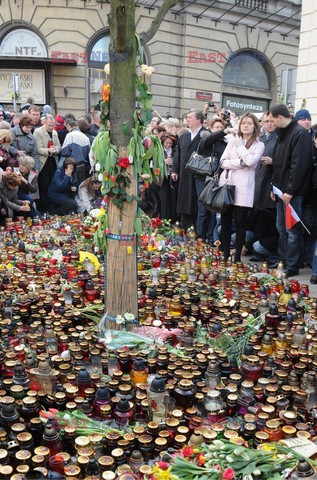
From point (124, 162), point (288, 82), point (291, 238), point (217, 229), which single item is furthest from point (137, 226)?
point (288, 82)

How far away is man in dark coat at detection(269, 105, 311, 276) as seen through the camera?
5758 mm

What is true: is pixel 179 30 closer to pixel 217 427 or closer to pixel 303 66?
pixel 303 66

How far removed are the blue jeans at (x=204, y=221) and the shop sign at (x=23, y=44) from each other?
46.4 ft

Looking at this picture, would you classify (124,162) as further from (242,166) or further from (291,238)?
(291,238)

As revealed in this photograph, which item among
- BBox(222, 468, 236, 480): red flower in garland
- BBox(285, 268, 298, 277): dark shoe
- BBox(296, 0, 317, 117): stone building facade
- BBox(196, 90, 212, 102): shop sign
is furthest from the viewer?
BBox(196, 90, 212, 102): shop sign

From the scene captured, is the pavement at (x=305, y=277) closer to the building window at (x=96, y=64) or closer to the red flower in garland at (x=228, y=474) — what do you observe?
the red flower in garland at (x=228, y=474)

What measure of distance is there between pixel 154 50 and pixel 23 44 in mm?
4965

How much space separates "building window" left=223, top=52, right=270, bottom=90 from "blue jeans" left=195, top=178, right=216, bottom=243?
1563 cm

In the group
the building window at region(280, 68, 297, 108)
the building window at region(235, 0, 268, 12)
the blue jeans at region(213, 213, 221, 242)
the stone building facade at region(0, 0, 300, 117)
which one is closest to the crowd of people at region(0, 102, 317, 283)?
the blue jeans at region(213, 213, 221, 242)

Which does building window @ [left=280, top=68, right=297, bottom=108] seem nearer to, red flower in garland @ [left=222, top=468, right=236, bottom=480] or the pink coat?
the pink coat

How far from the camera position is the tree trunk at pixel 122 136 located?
3.31m

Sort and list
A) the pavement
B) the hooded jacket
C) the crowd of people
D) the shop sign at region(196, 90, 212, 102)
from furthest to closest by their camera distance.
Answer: the shop sign at region(196, 90, 212, 102)
the crowd of people
the hooded jacket
the pavement

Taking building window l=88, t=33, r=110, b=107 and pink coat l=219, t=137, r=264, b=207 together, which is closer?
pink coat l=219, t=137, r=264, b=207

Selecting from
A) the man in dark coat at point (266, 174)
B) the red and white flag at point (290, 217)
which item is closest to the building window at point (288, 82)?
the man in dark coat at point (266, 174)
